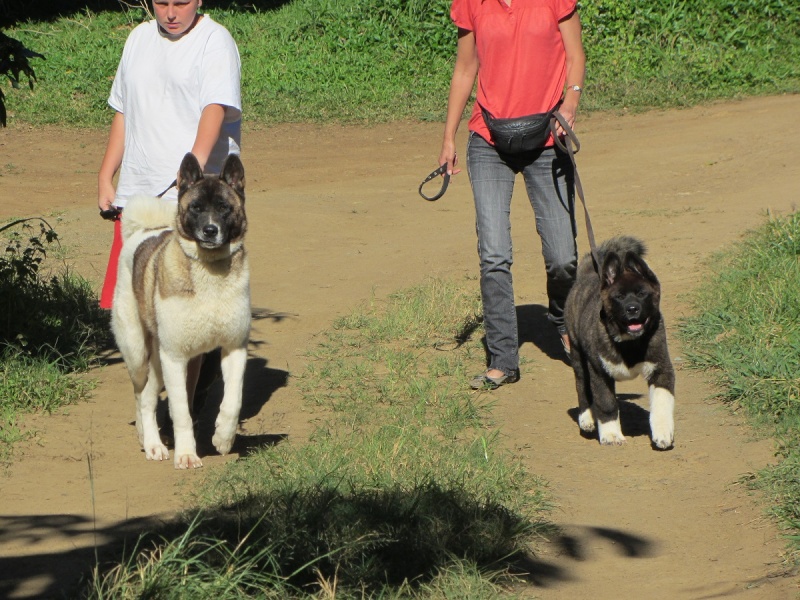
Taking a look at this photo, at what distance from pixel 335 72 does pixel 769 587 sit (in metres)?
14.3

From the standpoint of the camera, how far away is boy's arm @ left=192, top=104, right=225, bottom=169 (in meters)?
5.44

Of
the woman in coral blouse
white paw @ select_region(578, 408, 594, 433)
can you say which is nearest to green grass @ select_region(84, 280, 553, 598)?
white paw @ select_region(578, 408, 594, 433)

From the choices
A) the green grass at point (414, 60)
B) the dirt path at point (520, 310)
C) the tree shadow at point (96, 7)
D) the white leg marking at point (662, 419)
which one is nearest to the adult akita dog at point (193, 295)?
the dirt path at point (520, 310)

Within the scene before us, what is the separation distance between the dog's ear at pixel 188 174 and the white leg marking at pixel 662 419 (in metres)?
2.47

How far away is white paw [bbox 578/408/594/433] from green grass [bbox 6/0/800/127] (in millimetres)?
10478

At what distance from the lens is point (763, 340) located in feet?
22.0

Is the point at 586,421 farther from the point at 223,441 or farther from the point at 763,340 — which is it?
the point at 223,441

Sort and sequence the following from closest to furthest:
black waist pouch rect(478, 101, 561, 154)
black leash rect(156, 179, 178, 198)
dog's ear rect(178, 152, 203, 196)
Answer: dog's ear rect(178, 152, 203, 196)
black leash rect(156, 179, 178, 198)
black waist pouch rect(478, 101, 561, 154)

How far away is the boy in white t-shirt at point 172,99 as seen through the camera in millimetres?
5480

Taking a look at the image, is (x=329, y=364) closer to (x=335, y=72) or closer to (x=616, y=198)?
(x=616, y=198)

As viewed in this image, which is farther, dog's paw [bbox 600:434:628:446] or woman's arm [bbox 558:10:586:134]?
woman's arm [bbox 558:10:586:134]

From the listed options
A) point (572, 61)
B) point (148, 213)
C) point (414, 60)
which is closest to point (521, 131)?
point (572, 61)

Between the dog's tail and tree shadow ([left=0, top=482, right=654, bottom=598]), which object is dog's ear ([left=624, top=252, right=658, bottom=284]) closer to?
tree shadow ([left=0, top=482, right=654, bottom=598])

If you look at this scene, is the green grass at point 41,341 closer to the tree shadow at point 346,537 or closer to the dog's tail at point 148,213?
the dog's tail at point 148,213
